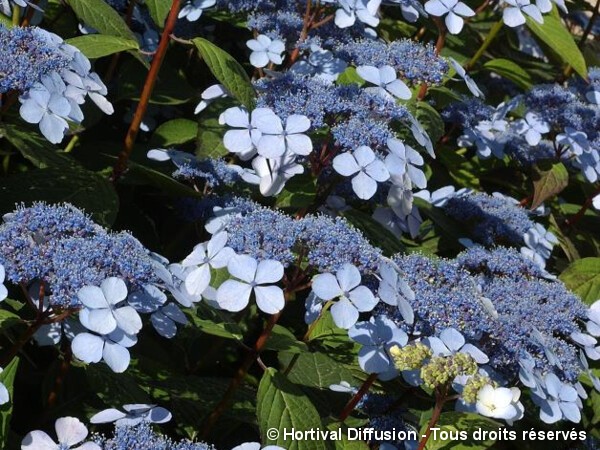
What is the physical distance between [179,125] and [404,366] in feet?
5.03

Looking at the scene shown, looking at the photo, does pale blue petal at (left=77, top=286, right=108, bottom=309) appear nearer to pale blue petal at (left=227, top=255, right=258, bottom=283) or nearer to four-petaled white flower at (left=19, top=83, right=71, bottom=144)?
pale blue petal at (left=227, top=255, right=258, bottom=283)

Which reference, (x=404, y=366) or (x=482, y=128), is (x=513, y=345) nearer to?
(x=404, y=366)

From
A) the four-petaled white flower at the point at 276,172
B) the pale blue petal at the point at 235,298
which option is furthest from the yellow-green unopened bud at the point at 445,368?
the four-petaled white flower at the point at 276,172

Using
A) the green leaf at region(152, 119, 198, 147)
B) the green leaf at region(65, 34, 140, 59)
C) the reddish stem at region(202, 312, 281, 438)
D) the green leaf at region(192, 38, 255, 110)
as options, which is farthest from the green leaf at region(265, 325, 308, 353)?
the green leaf at region(152, 119, 198, 147)

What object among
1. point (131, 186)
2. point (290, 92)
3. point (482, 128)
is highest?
point (290, 92)

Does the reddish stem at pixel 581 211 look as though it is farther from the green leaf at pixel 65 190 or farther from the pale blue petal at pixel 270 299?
the pale blue petal at pixel 270 299

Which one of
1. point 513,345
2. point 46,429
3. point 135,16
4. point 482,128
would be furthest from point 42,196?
point 482,128

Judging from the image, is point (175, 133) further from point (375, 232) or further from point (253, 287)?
point (253, 287)

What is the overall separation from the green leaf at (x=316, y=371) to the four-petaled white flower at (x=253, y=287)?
466 mm

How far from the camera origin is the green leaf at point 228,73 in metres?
2.59

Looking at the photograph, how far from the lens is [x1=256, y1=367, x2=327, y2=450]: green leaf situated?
219cm

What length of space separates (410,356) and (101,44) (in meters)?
1.15

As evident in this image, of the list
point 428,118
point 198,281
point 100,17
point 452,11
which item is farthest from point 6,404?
point 452,11

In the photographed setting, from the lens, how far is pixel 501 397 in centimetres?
213
